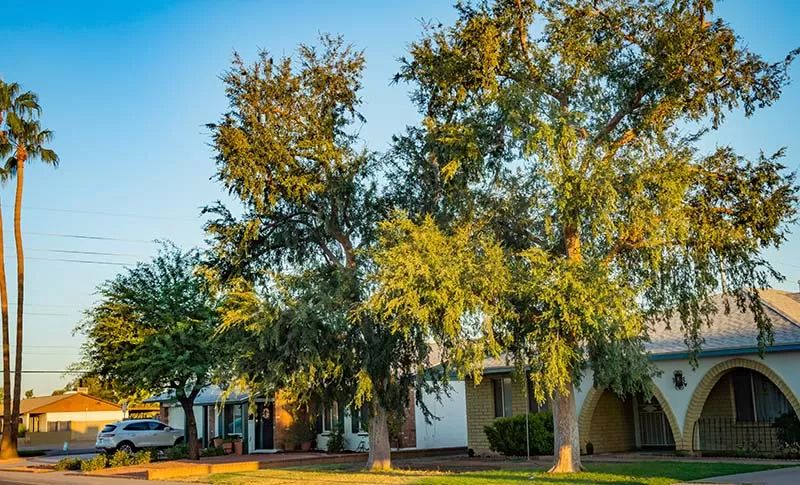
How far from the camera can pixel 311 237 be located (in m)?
28.2

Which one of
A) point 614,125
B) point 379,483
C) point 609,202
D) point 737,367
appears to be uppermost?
point 614,125

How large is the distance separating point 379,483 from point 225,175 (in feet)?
33.2

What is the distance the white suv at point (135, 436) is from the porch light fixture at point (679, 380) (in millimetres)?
26255

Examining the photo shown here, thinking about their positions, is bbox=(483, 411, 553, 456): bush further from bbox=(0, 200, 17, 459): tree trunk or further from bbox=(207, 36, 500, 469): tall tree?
bbox=(0, 200, 17, 459): tree trunk

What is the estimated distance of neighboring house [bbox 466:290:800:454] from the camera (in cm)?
2505

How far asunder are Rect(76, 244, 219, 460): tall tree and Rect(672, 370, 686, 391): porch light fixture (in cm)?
1614

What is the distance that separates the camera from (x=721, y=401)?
2809 cm

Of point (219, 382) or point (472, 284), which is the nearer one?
point (472, 284)

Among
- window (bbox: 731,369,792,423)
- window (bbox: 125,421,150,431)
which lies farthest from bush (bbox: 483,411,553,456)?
window (bbox: 125,421,150,431)

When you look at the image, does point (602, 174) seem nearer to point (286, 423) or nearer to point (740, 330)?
point (740, 330)

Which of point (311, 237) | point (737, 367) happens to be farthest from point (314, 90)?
point (737, 367)

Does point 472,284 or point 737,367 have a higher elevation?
point 472,284

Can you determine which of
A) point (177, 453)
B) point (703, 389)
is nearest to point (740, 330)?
point (703, 389)

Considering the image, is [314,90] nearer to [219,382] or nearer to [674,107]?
[219,382]
